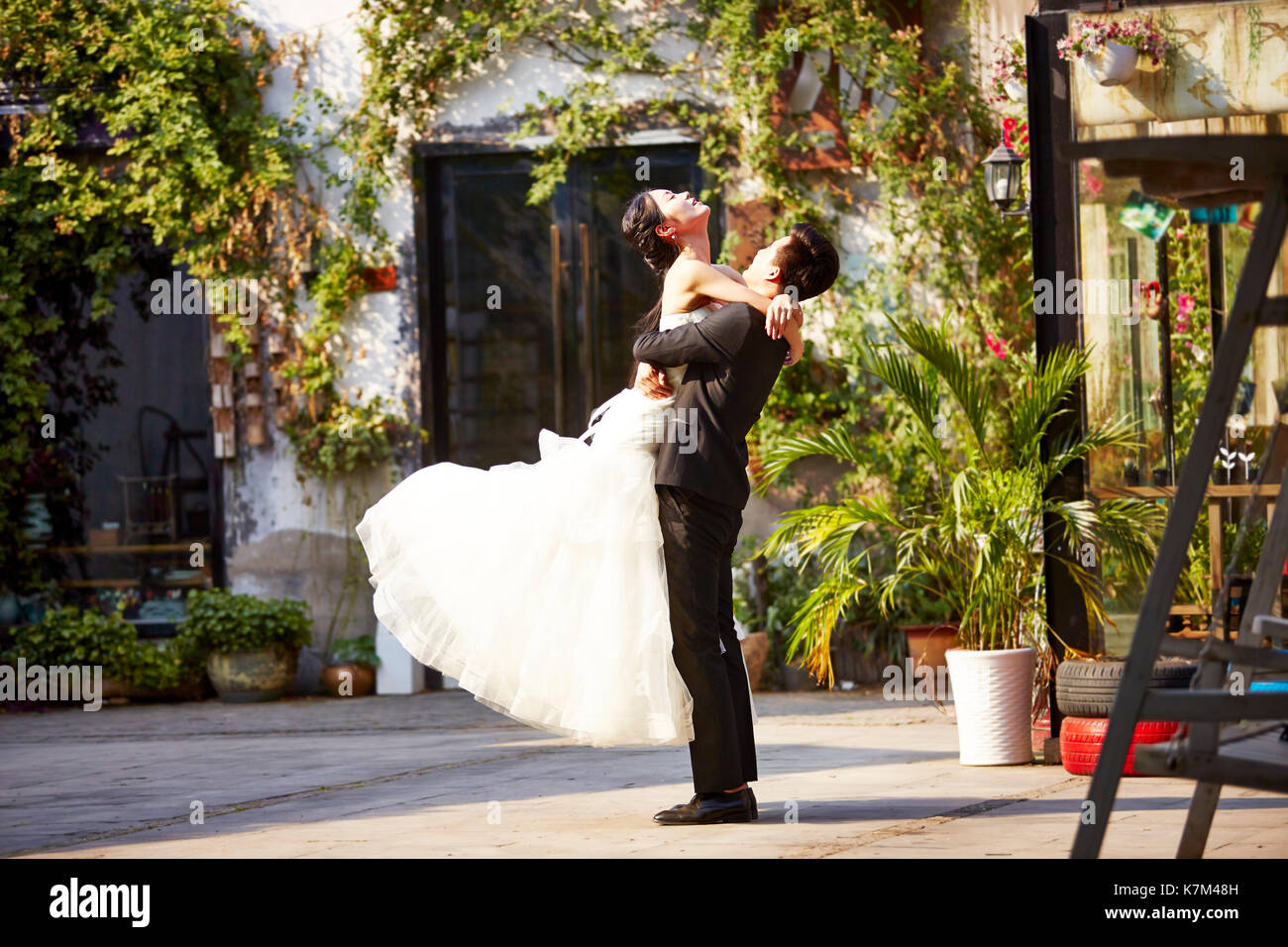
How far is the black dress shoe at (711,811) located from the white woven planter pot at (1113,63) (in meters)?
3.11

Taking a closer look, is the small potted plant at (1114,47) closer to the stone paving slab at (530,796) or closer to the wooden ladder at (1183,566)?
the stone paving slab at (530,796)

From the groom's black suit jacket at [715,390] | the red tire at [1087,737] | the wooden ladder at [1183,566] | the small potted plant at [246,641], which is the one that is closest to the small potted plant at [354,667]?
the small potted plant at [246,641]

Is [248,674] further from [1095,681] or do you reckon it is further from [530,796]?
[1095,681]

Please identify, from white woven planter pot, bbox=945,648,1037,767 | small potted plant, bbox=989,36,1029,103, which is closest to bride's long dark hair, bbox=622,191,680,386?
white woven planter pot, bbox=945,648,1037,767

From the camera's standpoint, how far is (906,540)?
19.4 feet

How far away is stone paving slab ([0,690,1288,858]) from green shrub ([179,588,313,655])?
51.1 inches

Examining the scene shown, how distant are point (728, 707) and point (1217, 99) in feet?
10.4

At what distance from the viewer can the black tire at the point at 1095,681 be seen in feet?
16.8

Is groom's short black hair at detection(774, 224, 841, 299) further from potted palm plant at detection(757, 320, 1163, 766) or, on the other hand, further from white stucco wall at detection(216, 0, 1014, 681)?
white stucco wall at detection(216, 0, 1014, 681)

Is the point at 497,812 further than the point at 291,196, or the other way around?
the point at 291,196

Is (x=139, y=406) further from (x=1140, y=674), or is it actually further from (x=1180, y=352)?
(x=1140, y=674)

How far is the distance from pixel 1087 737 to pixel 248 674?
6118mm
